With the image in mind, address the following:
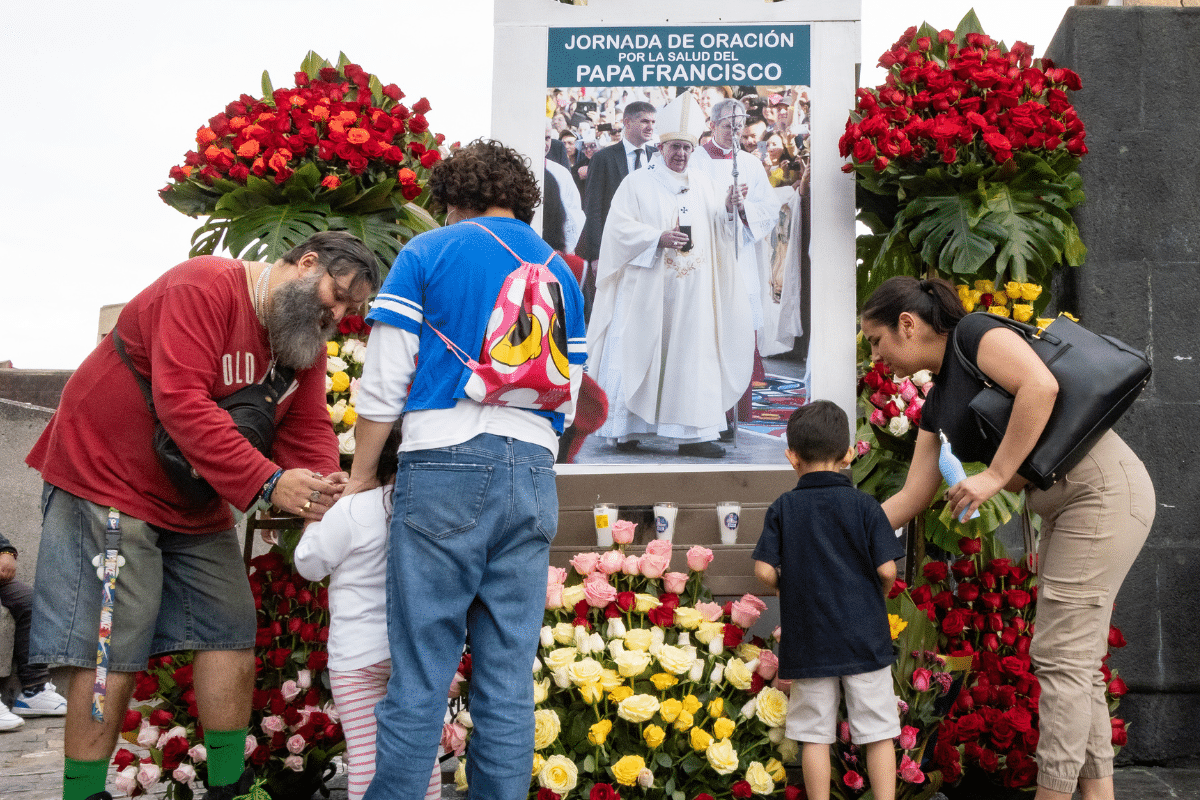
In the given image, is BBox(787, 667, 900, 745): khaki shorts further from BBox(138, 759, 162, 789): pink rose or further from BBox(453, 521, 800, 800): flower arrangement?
BBox(138, 759, 162, 789): pink rose

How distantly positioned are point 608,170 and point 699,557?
158 cm

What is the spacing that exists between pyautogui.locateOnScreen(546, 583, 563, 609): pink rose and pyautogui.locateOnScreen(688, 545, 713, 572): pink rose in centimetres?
40

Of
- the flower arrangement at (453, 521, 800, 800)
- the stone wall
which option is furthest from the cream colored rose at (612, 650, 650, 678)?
the stone wall

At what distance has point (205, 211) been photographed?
3645 millimetres

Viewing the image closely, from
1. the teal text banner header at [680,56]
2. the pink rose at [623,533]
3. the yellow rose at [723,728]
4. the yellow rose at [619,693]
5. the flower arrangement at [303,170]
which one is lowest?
the yellow rose at [723,728]

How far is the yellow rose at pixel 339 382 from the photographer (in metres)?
3.37

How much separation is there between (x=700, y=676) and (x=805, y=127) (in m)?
2.09

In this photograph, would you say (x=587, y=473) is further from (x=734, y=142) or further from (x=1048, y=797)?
(x=1048, y=797)

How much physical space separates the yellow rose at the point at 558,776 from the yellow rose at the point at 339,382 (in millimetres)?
1443

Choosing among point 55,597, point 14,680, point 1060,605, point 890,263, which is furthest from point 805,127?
point 14,680

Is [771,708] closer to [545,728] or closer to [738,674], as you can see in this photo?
[738,674]

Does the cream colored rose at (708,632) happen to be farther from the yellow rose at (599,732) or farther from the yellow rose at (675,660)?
the yellow rose at (599,732)

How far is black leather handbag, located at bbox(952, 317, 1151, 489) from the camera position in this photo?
92.4 inches

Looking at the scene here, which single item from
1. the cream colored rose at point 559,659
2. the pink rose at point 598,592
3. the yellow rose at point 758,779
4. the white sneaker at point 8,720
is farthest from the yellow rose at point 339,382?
the white sneaker at point 8,720
